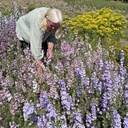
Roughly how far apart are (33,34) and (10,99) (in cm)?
98

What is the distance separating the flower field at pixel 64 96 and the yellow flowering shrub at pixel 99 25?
6.88 ft

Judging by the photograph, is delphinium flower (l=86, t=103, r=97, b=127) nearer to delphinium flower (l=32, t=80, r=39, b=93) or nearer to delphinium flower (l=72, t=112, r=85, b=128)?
delphinium flower (l=72, t=112, r=85, b=128)

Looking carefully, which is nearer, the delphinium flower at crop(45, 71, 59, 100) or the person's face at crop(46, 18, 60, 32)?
the delphinium flower at crop(45, 71, 59, 100)

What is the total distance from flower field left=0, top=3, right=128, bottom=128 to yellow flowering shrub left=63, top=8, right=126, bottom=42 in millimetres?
2097

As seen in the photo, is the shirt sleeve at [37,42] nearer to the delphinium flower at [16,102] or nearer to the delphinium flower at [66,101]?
the delphinium flower at [16,102]

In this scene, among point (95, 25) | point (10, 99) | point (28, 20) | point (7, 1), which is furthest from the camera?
point (7, 1)

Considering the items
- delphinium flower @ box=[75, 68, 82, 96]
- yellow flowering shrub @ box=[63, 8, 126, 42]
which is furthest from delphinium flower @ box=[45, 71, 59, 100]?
yellow flowering shrub @ box=[63, 8, 126, 42]

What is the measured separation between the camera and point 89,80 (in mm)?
3697

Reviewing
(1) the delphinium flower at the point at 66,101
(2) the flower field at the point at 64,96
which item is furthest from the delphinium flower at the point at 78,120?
(1) the delphinium flower at the point at 66,101

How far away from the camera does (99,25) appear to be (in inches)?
253

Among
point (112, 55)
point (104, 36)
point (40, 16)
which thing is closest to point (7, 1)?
point (104, 36)

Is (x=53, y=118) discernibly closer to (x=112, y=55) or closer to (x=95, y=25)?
(x=112, y=55)

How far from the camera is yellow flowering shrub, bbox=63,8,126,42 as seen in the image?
20.3 ft

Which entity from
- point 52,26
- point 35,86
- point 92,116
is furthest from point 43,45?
point 92,116
